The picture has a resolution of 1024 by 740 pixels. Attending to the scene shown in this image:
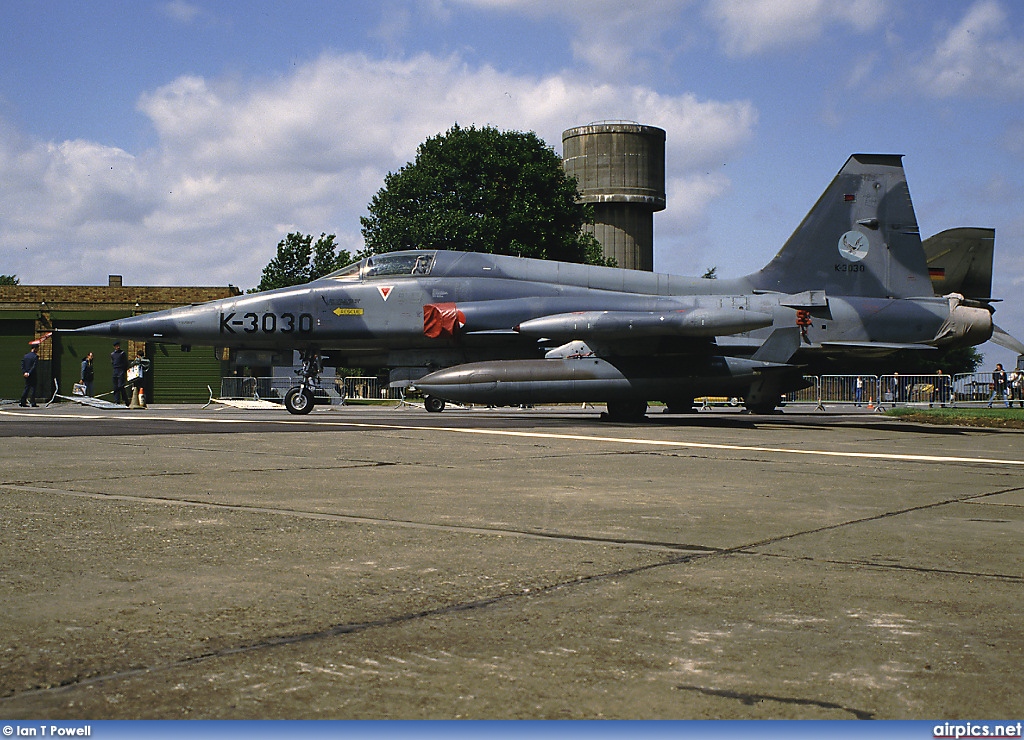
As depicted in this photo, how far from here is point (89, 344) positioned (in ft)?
138

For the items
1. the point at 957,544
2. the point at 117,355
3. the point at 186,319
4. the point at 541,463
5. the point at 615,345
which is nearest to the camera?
the point at 957,544

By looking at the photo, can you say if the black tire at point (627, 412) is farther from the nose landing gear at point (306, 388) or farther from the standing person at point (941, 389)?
the standing person at point (941, 389)

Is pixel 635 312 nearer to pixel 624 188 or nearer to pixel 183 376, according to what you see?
pixel 183 376

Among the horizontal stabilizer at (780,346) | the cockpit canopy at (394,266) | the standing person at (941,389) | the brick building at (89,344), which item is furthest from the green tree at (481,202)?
the horizontal stabilizer at (780,346)

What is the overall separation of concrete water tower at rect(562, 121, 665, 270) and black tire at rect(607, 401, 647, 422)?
5645 centimetres

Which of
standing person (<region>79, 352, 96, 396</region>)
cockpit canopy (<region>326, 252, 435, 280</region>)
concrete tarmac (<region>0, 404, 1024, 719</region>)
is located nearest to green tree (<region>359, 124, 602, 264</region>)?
standing person (<region>79, 352, 96, 396</region>)

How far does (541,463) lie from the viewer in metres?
8.43

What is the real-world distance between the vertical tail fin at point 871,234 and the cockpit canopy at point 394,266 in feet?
25.0

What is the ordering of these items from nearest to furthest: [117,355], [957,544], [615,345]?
[957,544] < [615,345] < [117,355]

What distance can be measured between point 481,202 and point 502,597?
43.8 metres

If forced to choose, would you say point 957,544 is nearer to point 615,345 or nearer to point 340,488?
point 340,488

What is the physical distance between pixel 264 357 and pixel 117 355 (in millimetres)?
10972

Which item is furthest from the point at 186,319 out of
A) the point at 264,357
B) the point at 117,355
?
the point at 117,355

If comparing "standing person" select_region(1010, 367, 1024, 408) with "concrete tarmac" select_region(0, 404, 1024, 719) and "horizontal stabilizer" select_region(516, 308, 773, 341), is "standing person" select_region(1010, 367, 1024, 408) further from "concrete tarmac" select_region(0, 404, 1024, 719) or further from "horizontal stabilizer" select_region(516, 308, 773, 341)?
"concrete tarmac" select_region(0, 404, 1024, 719)
